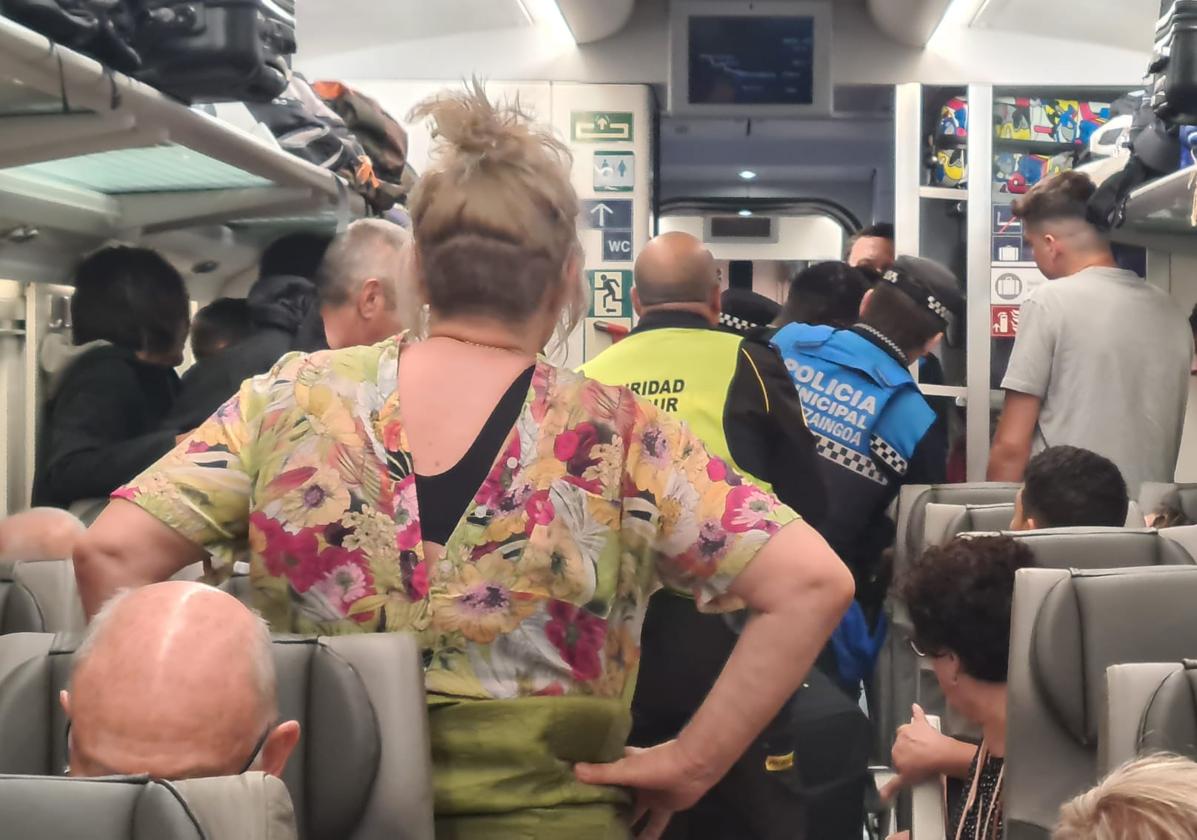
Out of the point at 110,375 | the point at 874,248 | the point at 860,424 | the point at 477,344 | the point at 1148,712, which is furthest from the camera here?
the point at 874,248

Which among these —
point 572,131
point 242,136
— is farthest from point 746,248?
point 242,136

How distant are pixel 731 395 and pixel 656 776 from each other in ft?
4.51

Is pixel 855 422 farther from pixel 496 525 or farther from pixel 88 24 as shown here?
pixel 496 525

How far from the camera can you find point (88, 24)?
2.58m

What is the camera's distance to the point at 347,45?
6840mm

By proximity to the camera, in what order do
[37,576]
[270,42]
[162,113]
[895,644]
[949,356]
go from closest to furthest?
[37,576], [162,113], [270,42], [895,644], [949,356]

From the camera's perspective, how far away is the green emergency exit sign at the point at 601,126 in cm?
696

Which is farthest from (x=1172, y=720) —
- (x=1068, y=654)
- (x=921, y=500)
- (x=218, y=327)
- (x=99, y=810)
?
(x=218, y=327)

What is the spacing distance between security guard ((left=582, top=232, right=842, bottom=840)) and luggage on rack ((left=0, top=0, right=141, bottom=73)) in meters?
1.14

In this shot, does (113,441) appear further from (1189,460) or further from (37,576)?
(1189,460)

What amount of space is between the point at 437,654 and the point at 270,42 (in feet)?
6.77

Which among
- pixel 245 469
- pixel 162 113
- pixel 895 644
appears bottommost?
pixel 895 644

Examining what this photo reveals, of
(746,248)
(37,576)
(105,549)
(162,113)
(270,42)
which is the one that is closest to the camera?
(105,549)

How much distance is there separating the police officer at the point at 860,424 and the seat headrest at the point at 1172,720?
2270mm
